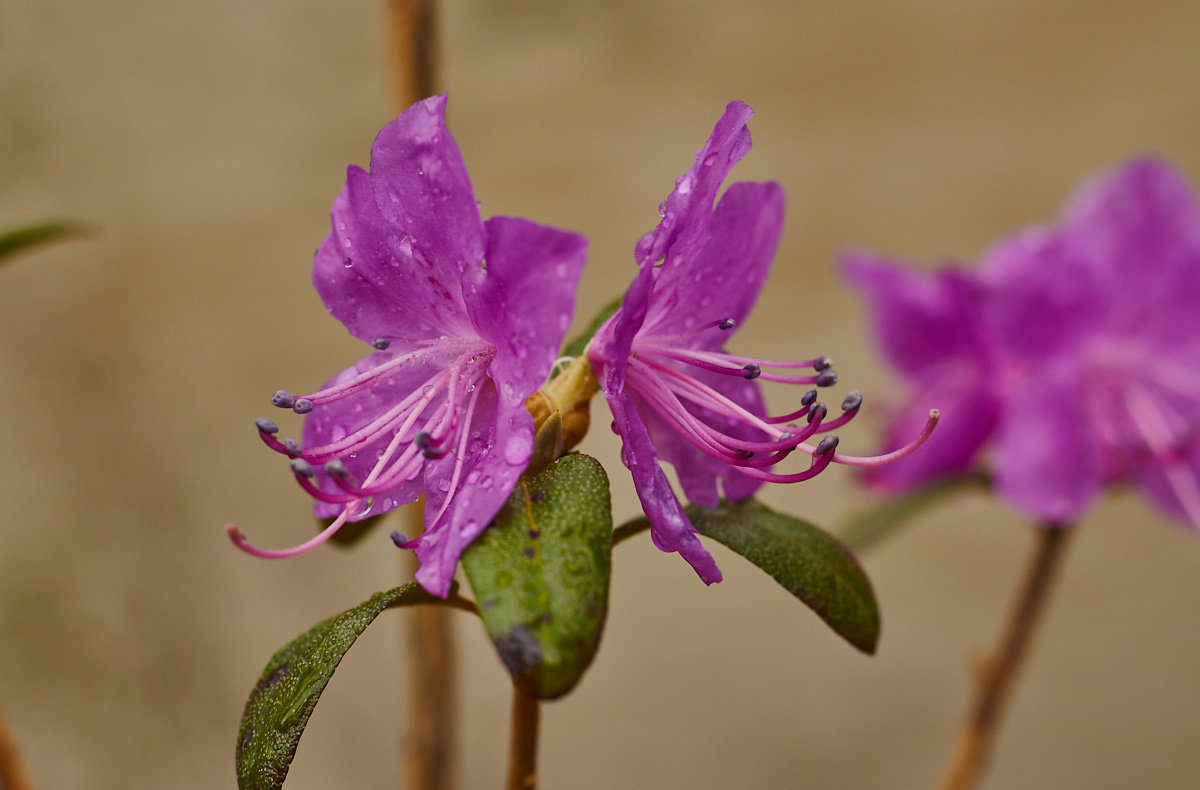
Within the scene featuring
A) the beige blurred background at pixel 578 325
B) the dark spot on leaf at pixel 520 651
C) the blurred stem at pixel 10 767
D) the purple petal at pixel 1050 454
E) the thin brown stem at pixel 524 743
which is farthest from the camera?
the beige blurred background at pixel 578 325

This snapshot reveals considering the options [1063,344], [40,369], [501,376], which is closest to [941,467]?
[1063,344]

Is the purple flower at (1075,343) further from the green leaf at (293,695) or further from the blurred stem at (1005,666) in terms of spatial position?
the green leaf at (293,695)

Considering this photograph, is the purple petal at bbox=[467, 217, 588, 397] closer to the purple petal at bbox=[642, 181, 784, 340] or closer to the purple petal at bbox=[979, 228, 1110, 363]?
the purple petal at bbox=[642, 181, 784, 340]

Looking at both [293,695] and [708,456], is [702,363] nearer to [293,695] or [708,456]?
[708,456]

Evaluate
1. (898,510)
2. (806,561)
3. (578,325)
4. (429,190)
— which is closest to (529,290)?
(429,190)

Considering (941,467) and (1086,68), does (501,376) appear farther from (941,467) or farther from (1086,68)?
(1086,68)

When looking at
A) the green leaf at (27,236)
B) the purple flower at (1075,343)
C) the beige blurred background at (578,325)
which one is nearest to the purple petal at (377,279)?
the green leaf at (27,236)
